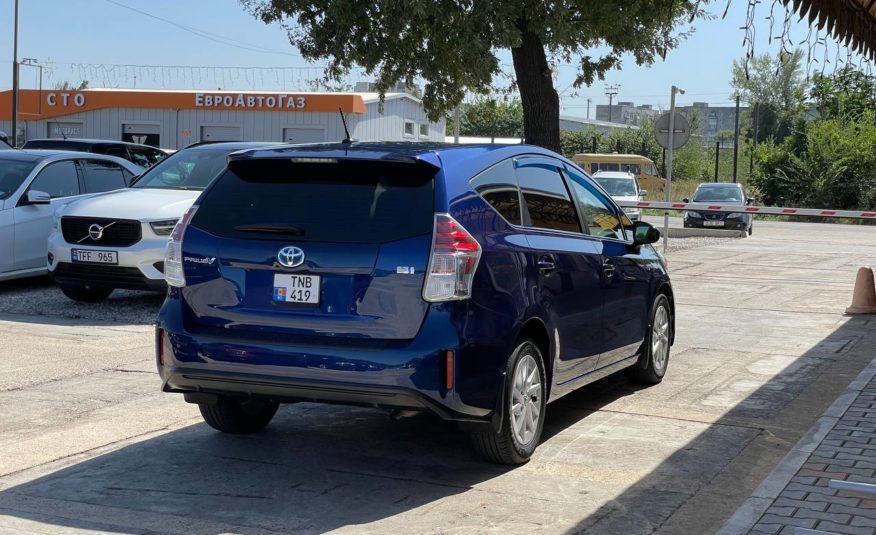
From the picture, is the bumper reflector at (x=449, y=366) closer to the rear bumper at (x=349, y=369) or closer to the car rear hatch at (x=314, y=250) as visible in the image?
the rear bumper at (x=349, y=369)

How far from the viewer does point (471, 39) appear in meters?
19.2

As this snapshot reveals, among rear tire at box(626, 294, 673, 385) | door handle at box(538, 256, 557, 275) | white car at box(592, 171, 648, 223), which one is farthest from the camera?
white car at box(592, 171, 648, 223)

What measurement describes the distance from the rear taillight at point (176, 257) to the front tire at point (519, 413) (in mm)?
1802

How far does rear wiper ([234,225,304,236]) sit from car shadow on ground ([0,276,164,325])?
6.08m

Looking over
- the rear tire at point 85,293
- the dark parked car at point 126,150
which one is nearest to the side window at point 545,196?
the rear tire at point 85,293

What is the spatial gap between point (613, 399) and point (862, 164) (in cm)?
4407

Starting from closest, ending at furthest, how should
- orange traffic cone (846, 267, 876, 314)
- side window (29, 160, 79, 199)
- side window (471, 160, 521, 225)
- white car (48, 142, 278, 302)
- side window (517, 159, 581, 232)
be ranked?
side window (471, 160, 521, 225) < side window (517, 159, 581, 232) < white car (48, 142, 278, 302) < orange traffic cone (846, 267, 876, 314) < side window (29, 160, 79, 199)

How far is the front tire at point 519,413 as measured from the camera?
6203mm

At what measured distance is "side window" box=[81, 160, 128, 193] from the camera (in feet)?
48.5

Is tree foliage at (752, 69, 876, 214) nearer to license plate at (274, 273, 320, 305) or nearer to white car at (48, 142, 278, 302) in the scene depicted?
white car at (48, 142, 278, 302)

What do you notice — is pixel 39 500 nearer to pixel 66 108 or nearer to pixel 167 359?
pixel 167 359

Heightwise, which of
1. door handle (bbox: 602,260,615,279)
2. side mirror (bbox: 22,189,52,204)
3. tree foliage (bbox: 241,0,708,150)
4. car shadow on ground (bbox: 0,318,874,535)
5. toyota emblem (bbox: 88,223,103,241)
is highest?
tree foliage (bbox: 241,0,708,150)

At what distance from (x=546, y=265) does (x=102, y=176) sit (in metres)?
9.70

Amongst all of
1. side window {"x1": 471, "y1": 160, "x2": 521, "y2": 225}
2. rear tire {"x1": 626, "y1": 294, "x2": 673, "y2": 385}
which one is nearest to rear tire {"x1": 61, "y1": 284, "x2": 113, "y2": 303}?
rear tire {"x1": 626, "y1": 294, "x2": 673, "y2": 385}
